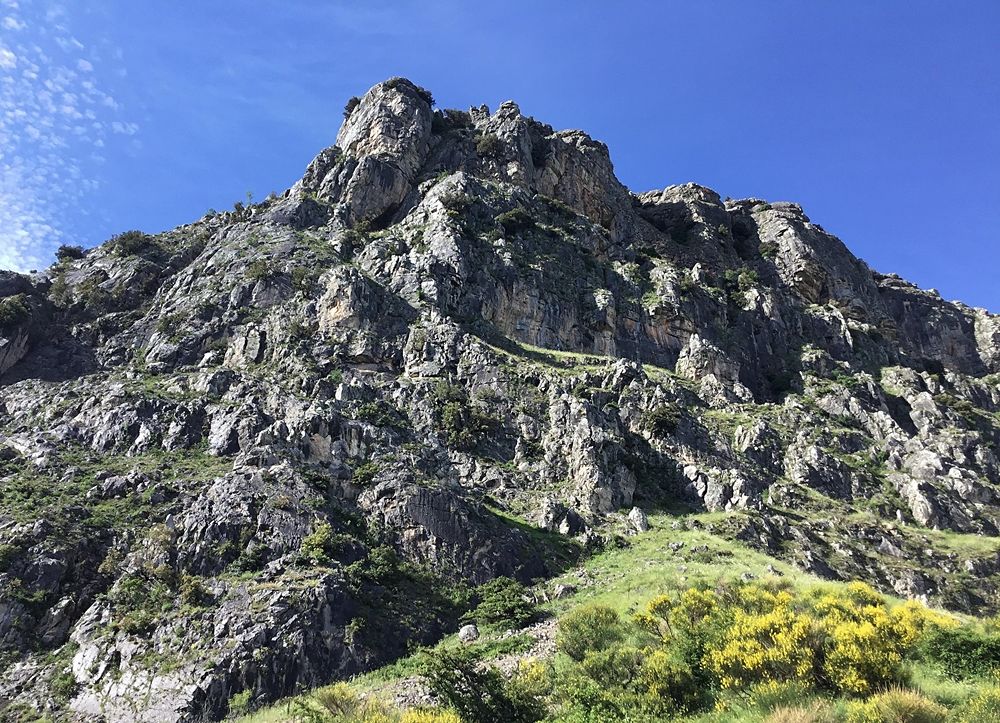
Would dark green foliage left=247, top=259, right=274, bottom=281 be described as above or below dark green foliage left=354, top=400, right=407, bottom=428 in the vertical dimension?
above

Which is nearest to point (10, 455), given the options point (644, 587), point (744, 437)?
point (644, 587)

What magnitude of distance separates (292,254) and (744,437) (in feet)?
150

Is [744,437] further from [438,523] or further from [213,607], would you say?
[213,607]

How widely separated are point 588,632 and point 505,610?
29.2 feet

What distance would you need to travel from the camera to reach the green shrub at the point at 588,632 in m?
20.2

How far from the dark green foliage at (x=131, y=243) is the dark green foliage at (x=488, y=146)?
41246mm

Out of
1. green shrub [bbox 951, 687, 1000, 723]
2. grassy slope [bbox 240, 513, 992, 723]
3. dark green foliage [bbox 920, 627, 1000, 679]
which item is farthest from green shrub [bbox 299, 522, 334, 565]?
green shrub [bbox 951, 687, 1000, 723]

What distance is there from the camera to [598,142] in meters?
93.1

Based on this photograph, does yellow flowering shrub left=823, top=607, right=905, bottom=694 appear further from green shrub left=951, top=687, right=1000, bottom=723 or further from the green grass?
the green grass

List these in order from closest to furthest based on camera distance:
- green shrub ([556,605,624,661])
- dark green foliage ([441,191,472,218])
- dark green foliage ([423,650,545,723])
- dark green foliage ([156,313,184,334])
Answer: dark green foliage ([423,650,545,723]), green shrub ([556,605,624,661]), dark green foliage ([156,313,184,334]), dark green foliage ([441,191,472,218])

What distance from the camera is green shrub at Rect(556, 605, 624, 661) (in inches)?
795

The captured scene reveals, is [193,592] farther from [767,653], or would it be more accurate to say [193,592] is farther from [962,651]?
[962,651]

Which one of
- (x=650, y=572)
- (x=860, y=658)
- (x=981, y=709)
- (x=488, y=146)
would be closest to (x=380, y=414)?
(x=650, y=572)

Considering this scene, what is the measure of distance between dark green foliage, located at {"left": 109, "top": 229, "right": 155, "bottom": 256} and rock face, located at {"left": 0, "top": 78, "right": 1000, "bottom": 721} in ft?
1.58
